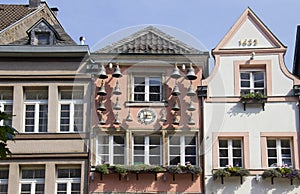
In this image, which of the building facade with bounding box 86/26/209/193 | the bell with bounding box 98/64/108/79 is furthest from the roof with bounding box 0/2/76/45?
the building facade with bounding box 86/26/209/193

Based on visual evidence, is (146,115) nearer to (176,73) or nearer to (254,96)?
(176,73)

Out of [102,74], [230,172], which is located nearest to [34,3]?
[102,74]

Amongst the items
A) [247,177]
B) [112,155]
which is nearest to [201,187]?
[247,177]

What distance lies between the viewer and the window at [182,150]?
2083 cm

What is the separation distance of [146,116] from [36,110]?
352 cm

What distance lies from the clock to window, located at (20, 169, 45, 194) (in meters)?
3.37

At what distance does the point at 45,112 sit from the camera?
21.7 m

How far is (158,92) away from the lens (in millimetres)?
21594

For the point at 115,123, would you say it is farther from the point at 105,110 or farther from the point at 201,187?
the point at 201,187

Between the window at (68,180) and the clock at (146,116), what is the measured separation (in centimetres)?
243

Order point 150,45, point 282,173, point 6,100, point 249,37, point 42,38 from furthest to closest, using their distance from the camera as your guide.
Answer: point 42,38
point 150,45
point 249,37
point 6,100
point 282,173

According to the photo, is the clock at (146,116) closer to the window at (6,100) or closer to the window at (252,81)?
the window at (252,81)

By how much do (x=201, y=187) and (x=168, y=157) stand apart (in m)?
1.38

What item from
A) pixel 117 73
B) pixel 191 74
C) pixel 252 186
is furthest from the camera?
pixel 117 73
